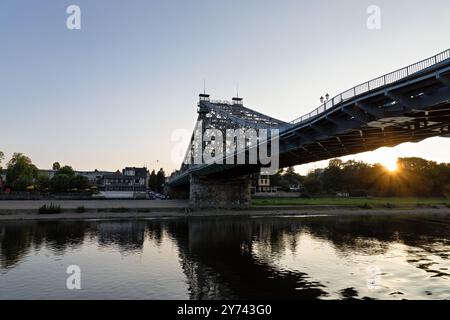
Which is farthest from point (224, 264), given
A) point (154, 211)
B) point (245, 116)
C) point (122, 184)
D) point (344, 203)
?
point (122, 184)

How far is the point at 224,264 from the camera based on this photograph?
89.8 ft

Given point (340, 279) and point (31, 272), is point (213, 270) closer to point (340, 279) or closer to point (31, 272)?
point (340, 279)

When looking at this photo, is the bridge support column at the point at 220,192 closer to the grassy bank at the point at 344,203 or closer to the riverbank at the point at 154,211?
the riverbank at the point at 154,211

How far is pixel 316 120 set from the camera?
31.2 m

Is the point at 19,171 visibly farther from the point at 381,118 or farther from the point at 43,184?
the point at 381,118

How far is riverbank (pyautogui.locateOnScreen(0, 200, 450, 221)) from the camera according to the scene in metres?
59.5

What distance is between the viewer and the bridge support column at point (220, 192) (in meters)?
77.9

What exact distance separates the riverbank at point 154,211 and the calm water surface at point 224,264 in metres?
12.7

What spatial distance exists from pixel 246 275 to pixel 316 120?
48.4 ft

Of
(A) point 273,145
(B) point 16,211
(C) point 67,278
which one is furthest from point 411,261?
(B) point 16,211

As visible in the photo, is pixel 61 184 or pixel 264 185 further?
pixel 264 185

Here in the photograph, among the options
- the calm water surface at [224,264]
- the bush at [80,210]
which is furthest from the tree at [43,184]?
the calm water surface at [224,264]

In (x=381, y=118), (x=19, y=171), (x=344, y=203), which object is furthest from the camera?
(x=19, y=171)

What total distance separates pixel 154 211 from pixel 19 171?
70.6 metres
